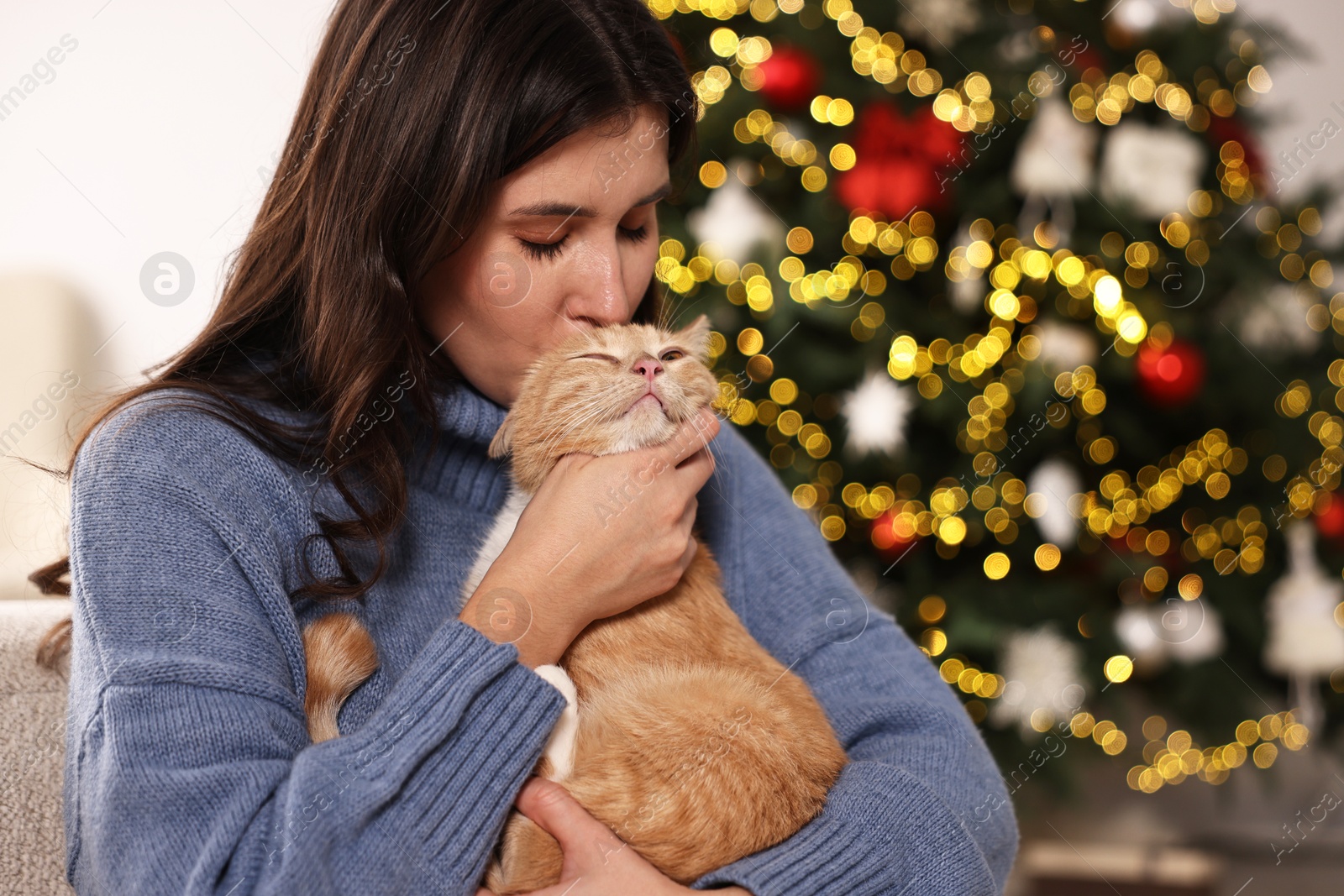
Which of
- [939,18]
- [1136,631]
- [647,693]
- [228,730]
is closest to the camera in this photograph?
[228,730]

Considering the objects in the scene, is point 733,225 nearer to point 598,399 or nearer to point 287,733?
point 598,399

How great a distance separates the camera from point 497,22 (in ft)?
3.42

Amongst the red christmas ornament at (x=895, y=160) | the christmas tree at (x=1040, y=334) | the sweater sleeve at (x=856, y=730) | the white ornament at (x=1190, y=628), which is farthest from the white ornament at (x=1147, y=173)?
the sweater sleeve at (x=856, y=730)

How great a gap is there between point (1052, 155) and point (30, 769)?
7.39 feet

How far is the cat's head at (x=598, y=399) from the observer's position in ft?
3.62

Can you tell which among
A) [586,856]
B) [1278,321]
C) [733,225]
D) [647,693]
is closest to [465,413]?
[647,693]

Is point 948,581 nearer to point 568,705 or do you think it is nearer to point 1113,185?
point 1113,185

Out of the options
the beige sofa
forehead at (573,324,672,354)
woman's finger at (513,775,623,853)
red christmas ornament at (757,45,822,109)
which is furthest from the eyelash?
red christmas ornament at (757,45,822,109)

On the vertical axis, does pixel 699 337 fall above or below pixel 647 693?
above

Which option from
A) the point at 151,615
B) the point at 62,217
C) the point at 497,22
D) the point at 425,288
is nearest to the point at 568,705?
the point at 151,615

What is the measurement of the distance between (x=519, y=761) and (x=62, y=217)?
5.98 ft

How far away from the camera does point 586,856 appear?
828 millimetres

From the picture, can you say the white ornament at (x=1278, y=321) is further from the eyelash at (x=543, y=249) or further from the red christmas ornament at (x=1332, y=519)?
the eyelash at (x=543, y=249)

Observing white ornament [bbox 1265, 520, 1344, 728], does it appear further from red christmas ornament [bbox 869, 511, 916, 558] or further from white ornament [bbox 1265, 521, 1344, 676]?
red christmas ornament [bbox 869, 511, 916, 558]
